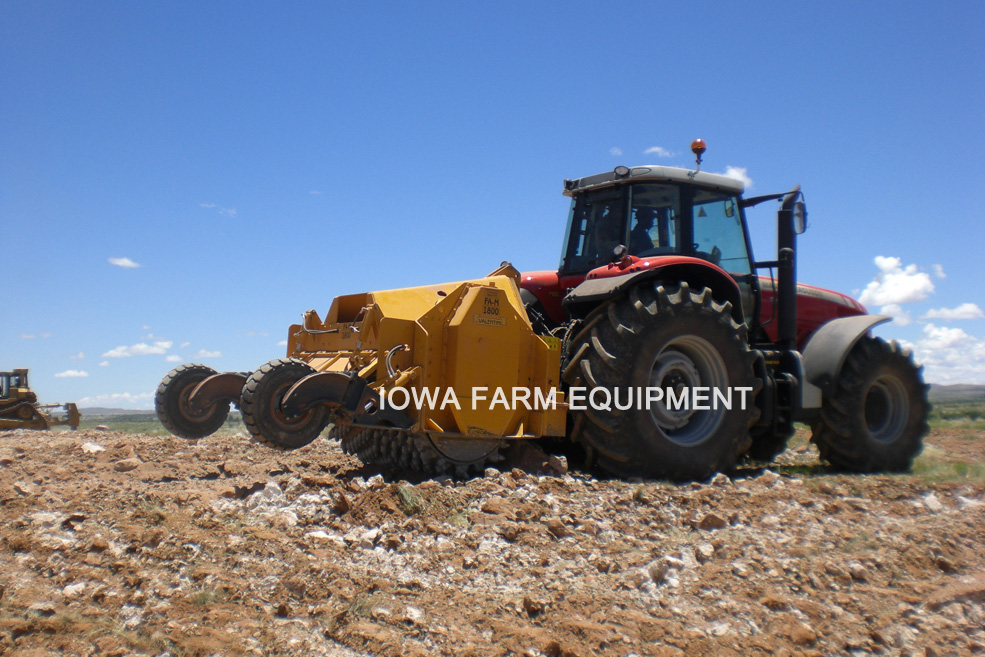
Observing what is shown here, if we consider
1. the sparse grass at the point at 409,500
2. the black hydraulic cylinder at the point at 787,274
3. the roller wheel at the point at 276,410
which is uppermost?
the black hydraulic cylinder at the point at 787,274

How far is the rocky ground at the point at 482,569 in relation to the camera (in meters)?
3.07

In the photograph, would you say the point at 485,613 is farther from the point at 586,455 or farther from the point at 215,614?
the point at 586,455

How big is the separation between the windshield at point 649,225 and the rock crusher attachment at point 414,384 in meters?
1.06

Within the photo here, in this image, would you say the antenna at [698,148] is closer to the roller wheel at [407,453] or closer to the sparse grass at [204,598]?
the roller wheel at [407,453]

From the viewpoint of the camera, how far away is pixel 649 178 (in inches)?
269

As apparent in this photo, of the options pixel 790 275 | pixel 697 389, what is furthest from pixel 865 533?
pixel 790 275

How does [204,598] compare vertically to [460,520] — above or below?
below

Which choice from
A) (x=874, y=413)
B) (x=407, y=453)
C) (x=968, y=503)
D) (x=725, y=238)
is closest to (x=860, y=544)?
(x=968, y=503)

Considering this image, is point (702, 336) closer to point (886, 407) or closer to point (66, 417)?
point (886, 407)

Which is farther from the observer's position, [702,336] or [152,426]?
[152,426]

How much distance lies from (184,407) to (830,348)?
5.71m

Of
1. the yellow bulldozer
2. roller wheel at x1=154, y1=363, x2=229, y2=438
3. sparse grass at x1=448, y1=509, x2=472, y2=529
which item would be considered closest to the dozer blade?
the yellow bulldozer

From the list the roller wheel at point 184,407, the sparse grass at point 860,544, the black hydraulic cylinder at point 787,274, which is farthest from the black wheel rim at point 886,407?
the roller wheel at point 184,407

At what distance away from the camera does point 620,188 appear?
22.7 ft
